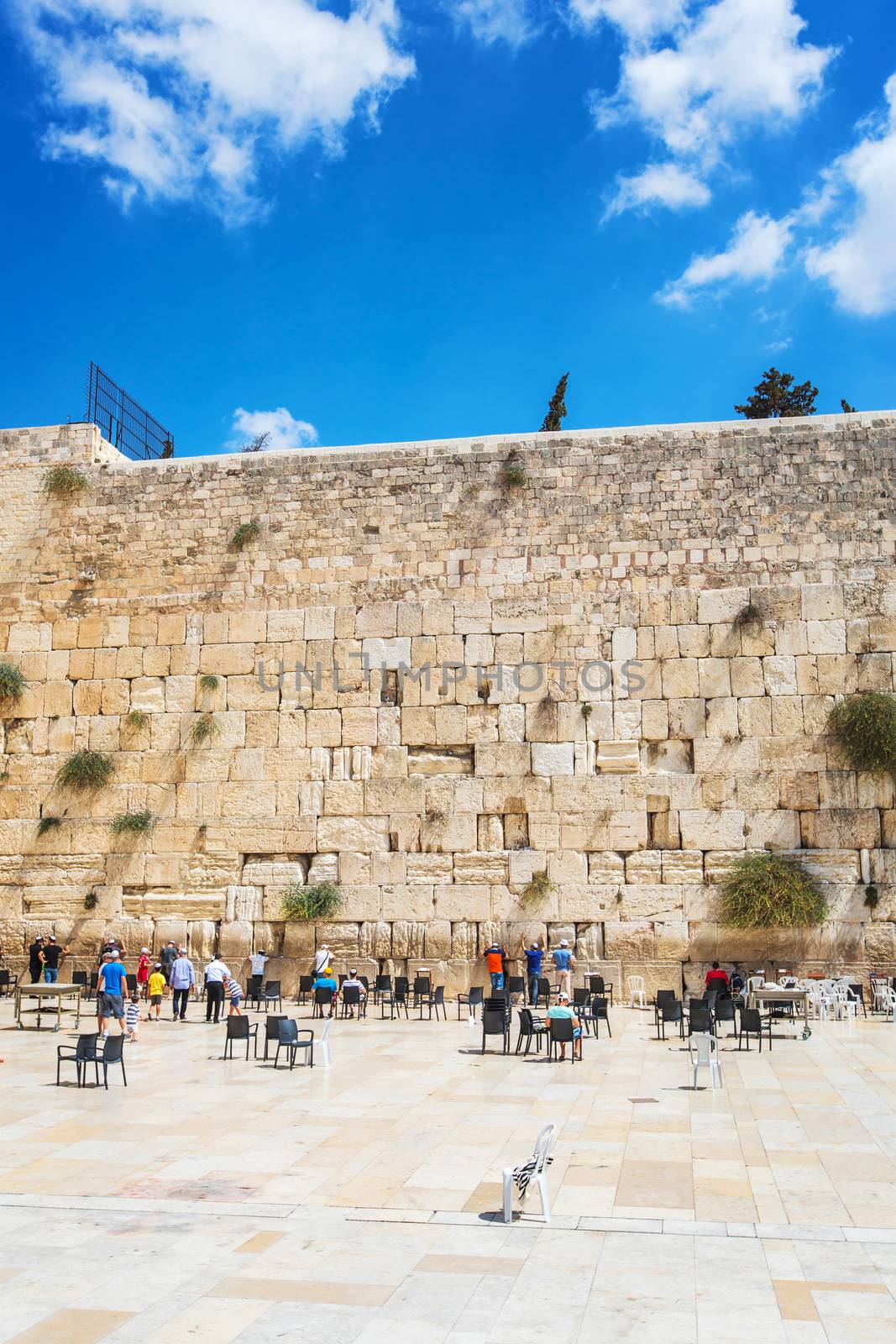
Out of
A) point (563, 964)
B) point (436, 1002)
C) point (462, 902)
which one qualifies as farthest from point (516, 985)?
point (462, 902)

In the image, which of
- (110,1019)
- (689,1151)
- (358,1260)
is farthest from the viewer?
(110,1019)

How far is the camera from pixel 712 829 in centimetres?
1522

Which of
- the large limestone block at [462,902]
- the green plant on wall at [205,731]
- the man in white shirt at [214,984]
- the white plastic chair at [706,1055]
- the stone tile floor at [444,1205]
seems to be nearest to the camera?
the stone tile floor at [444,1205]

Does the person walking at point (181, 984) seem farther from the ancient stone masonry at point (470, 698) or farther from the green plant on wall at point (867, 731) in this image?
the green plant on wall at point (867, 731)

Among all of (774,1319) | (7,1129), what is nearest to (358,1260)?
(774,1319)

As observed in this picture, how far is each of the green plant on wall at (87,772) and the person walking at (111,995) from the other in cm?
406

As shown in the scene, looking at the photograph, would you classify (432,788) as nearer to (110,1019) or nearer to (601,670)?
(601,670)

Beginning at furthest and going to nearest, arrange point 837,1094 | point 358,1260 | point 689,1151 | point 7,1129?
point 837,1094
point 7,1129
point 689,1151
point 358,1260

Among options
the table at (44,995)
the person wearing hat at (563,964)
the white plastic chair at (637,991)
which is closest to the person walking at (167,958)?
the table at (44,995)

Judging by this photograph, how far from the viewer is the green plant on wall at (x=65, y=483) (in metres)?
17.9

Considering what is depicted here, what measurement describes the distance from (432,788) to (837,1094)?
24.9 ft

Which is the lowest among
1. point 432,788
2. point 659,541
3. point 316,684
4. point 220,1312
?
point 220,1312

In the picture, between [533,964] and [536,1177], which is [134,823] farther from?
[536,1177]

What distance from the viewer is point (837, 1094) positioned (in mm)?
9258
